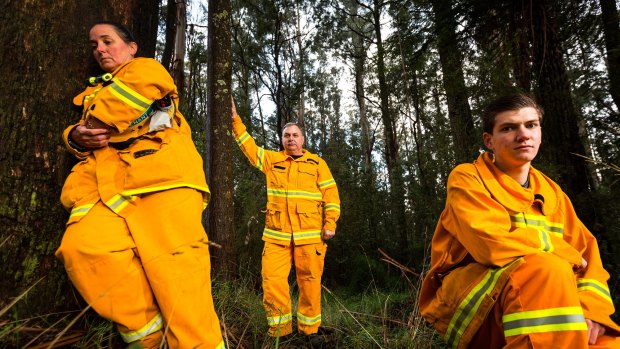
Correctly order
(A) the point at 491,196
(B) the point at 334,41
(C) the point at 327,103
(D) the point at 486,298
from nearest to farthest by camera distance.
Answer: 1. (D) the point at 486,298
2. (A) the point at 491,196
3. (B) the point at 334,41
4. (C) the point at 327,103

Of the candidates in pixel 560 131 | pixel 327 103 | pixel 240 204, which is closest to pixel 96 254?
pixel 560 131

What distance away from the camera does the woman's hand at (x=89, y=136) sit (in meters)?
1.76

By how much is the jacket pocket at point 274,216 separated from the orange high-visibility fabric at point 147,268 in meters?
2.49

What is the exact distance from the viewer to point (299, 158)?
4.59 m

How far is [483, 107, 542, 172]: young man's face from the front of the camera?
2.08 metres

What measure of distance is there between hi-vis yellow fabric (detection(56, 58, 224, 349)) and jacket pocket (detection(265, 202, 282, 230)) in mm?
2352

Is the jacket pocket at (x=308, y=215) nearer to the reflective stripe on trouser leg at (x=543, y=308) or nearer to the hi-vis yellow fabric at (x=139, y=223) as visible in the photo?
the hi-vis yellow fabric at (x=139, y=223)

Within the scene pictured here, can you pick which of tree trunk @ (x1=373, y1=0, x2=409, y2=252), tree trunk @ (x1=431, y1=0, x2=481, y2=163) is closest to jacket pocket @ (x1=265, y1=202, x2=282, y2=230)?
tree trunk @ (x1=431, y1=0, x2=481, y2=163)

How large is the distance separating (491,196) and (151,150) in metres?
1.74

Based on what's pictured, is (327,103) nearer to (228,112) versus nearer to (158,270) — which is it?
(228,112)

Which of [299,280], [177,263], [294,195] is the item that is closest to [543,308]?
[177,263]

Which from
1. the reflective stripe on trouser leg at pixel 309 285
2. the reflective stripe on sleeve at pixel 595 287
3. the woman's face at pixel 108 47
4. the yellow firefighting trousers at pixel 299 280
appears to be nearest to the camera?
the reflective stripe on sleeve at pixel 595 287

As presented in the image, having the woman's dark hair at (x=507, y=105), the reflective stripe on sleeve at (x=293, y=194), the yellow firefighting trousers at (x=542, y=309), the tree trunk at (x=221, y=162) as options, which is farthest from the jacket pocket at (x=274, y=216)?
the yellow firefighting trousers at (x=542, y=309)

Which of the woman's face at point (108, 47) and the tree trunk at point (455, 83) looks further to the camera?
the tree trunk at point (455, 83)
